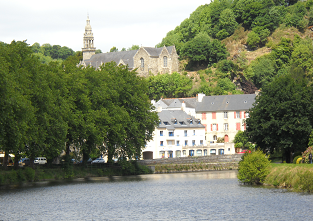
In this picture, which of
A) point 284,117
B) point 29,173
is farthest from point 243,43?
point 29,173

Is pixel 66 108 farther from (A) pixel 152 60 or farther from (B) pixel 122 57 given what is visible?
(B) pixel 122 57

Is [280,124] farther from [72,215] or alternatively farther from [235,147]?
[235,147]

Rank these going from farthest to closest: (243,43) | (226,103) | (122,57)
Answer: (243,43) < (122,57) < (226,103)

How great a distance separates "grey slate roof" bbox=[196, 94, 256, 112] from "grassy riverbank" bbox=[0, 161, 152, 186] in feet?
119

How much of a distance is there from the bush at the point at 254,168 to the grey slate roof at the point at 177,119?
169ft

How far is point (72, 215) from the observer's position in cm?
3597

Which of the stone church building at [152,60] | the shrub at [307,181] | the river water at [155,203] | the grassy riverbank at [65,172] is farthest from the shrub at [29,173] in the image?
the stone church building at [152,60]

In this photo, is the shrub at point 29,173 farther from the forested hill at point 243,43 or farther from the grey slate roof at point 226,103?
the forested hill at point 243,43

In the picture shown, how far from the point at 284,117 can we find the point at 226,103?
53741mm

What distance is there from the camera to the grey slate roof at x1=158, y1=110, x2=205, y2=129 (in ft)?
344

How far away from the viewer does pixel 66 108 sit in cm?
6103

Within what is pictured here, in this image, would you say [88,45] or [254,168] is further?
[88,45]

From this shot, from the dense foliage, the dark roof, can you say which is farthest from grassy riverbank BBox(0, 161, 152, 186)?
the dark roof

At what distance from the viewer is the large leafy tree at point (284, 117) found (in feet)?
198
